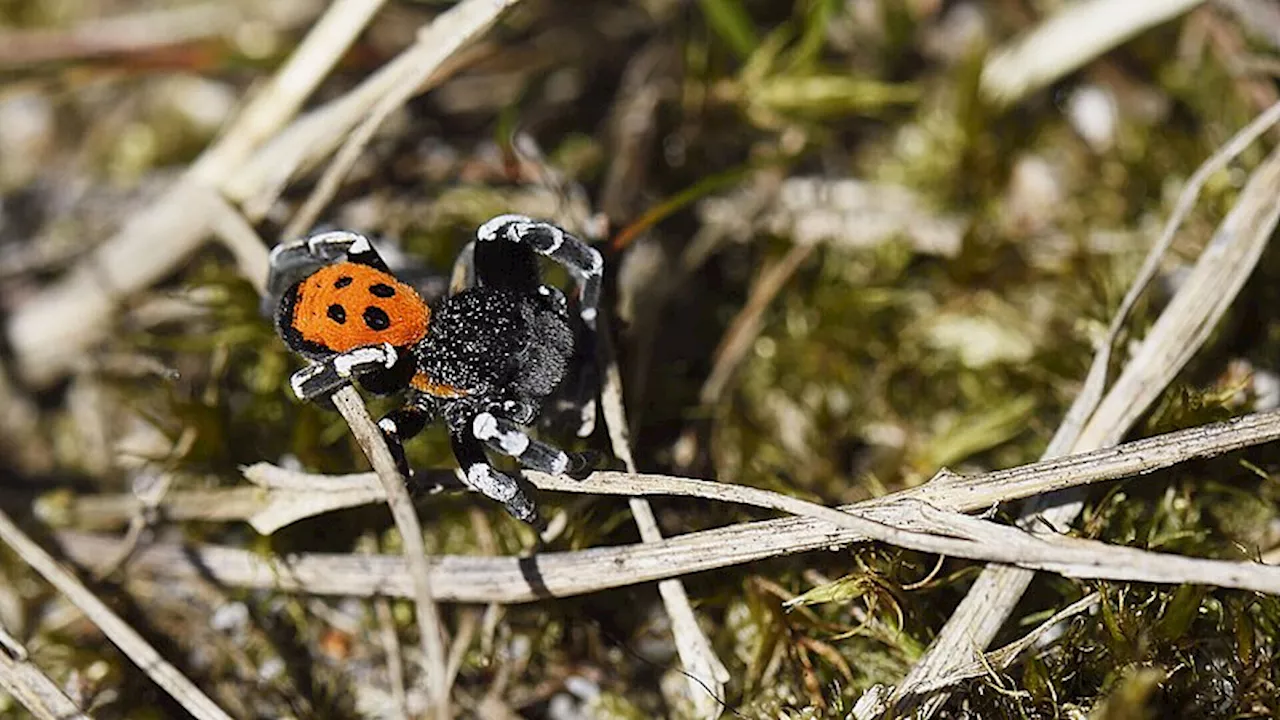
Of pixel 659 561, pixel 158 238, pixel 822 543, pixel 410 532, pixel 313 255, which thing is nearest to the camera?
pixel 410 532

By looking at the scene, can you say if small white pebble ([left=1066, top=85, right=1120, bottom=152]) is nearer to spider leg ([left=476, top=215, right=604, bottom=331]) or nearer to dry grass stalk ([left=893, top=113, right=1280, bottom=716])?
dry grass stalk ([left=893, top=113, right=1280, bottom=716])

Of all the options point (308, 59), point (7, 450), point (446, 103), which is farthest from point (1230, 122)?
point (7, 450)

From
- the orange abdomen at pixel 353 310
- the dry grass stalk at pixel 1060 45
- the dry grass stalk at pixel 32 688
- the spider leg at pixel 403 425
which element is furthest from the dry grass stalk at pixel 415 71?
the dry grass stalk at pixel 1060 45

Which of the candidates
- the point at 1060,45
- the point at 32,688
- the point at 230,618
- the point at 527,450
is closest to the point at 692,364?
the point at 527,450

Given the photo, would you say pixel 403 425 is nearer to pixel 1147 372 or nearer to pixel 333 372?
pixel 333 372

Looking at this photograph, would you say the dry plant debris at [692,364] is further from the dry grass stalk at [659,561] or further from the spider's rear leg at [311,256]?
the spider's rear leg at [311,256]

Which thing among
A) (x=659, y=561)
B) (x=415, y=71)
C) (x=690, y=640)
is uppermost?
(x=415, y=71)

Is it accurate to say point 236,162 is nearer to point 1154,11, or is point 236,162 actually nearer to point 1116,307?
point 1116,307
